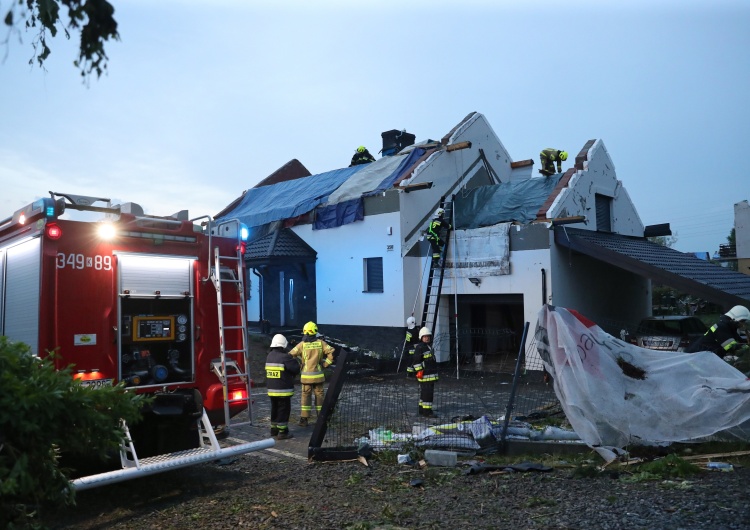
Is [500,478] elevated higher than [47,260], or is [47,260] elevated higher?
[47,260]

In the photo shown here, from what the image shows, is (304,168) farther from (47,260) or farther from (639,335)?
(47,260)

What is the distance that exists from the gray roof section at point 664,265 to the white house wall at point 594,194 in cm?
53

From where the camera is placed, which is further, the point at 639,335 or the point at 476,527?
the point at 639,335

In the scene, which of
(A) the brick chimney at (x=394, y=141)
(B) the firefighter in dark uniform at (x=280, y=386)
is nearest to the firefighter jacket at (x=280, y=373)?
(B) the firefighter in dark uniform at (x=280, y=386)

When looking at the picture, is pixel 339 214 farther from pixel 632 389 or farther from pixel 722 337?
pixel 632 389

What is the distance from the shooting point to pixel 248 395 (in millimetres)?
7262

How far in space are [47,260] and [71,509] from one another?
2401mm

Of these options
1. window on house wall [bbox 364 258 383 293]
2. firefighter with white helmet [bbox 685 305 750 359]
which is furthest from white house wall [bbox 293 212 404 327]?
firefighter with white helmet [bbox 685 305 750 359]

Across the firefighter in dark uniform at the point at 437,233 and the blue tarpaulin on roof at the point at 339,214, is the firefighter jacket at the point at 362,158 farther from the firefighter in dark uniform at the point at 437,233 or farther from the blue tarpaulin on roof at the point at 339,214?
the firefighter in dark uniform at the point at 437,233

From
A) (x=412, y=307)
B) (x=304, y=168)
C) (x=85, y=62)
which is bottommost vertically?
(x=412, y=307)

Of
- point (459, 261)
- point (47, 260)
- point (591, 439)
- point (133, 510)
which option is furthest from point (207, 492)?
point (459, 261)

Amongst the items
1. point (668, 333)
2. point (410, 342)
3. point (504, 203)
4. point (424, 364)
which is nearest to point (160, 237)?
point (424, 364)

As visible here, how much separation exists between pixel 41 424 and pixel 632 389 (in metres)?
6.38

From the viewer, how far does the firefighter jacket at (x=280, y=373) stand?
29.6 feet
